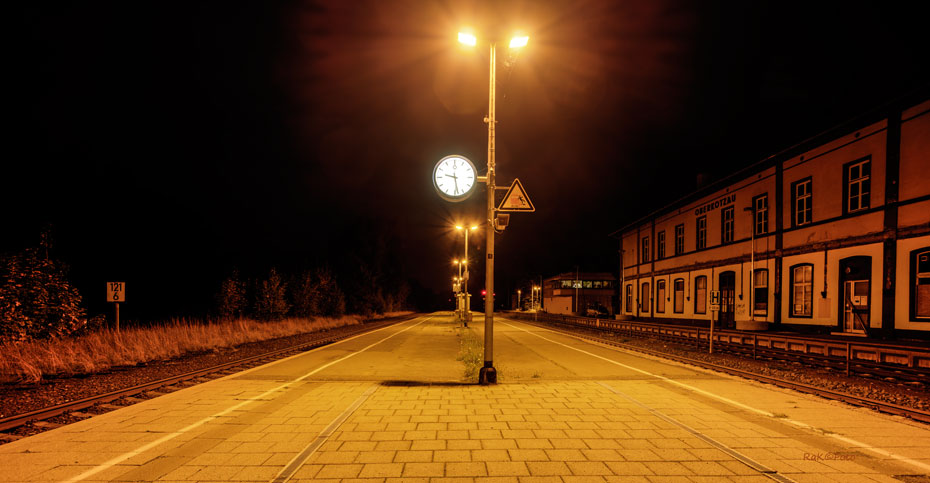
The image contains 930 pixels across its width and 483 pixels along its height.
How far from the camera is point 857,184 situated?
21.2 metres

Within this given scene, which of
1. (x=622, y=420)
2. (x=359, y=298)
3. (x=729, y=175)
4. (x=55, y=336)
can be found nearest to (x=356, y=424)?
(x=622, y=420)

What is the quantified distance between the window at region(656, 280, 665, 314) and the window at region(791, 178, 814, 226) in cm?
1670

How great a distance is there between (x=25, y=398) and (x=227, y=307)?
753 inches

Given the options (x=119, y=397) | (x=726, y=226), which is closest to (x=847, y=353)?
(x=119, y=397)

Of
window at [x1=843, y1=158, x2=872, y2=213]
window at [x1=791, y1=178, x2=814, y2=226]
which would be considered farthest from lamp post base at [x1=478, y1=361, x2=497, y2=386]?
window at [x1=791, y1=178, x2=814, y2=226]

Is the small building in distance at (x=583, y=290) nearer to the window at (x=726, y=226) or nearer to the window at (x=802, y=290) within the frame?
the window at (x=726, y=226)

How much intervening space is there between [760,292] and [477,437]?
2759 cm

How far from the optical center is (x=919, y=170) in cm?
1786

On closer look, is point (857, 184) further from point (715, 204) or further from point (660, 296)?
point (660, 296)

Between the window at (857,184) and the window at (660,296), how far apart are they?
20068mm

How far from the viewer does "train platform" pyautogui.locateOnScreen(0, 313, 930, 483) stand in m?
4.90

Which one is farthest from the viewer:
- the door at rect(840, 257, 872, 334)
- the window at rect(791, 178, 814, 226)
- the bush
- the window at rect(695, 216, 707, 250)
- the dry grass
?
the window at rect(695, 216, 707, 250)

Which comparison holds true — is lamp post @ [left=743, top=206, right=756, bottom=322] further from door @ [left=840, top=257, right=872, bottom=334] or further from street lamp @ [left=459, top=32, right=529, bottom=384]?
street lamp @ [left=459, top=32, right=529, bottom=384]

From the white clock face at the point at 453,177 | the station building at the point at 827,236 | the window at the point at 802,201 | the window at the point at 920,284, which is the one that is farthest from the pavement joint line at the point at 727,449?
the window at the point at 802,201
